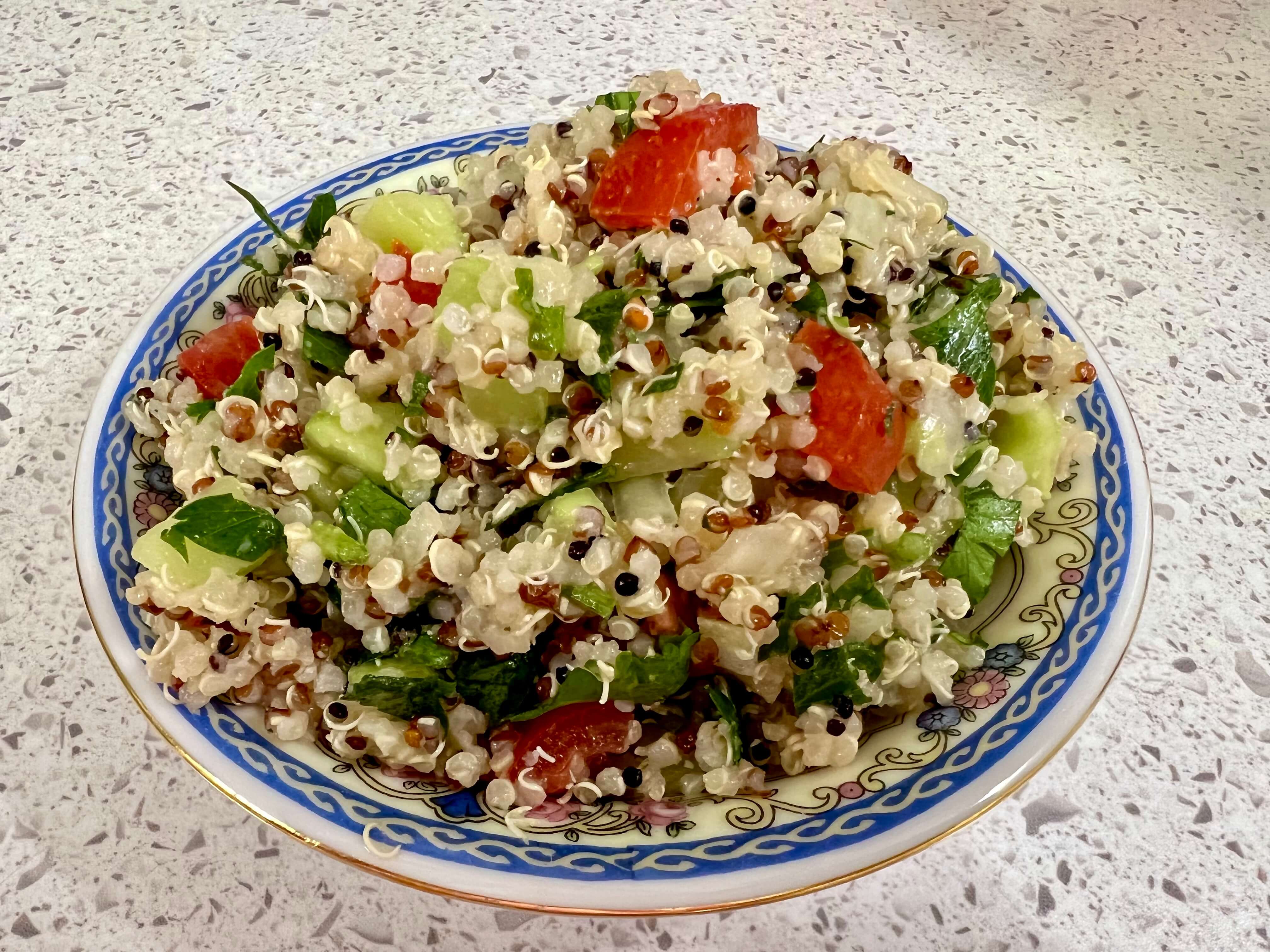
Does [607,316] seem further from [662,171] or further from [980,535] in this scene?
[980,535]

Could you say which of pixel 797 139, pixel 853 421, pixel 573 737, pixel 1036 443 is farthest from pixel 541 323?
pixel 797 139

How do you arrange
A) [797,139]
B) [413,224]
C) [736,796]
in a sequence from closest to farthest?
[736,796] < [413,224] < [797,139]

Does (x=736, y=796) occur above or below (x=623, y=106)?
below

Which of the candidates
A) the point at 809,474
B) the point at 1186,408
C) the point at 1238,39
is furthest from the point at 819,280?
the point at 1238,39

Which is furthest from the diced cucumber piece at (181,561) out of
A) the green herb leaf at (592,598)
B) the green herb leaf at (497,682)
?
the green herb leaf at (592,598)

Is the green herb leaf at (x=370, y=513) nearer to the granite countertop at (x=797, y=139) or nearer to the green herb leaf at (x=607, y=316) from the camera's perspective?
the green herb leaf at (x=607, y=316)

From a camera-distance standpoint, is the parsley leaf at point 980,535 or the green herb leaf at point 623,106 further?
the green herb leaf at point 623,106
